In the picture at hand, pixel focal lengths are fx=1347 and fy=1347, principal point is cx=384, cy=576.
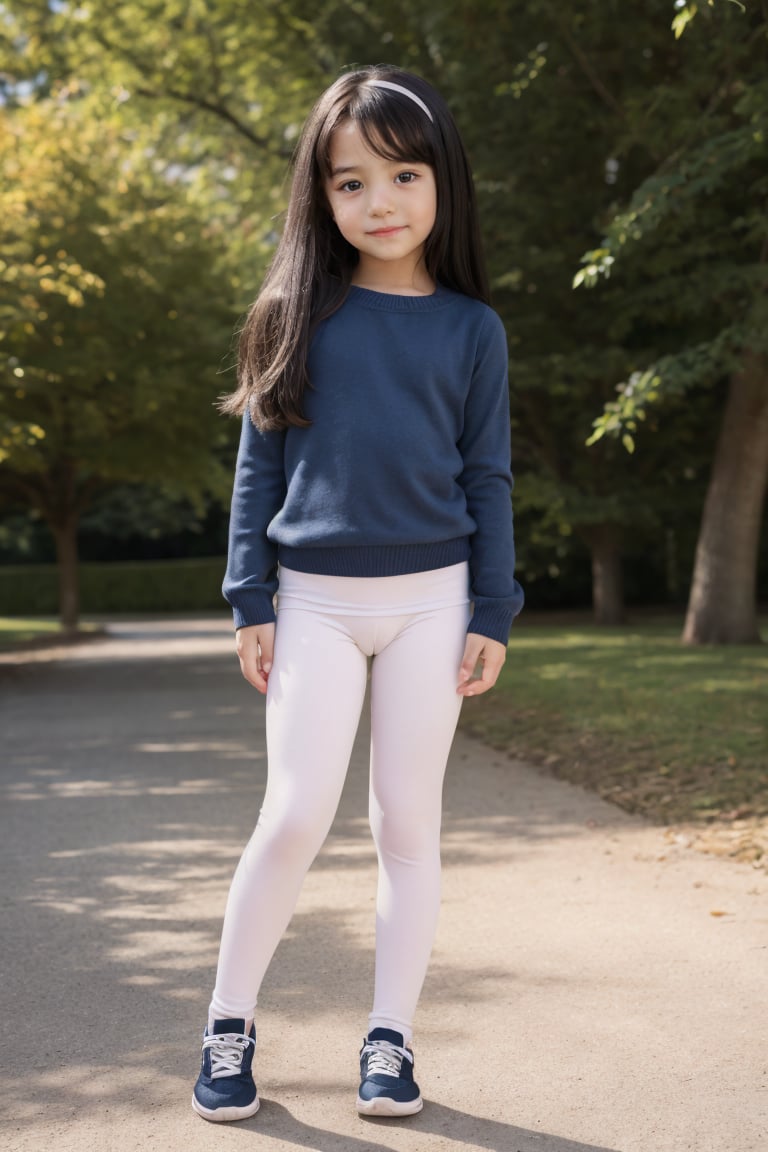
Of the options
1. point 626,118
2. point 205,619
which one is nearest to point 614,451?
point 626,118

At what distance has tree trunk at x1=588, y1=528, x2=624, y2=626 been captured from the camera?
18.1 meters

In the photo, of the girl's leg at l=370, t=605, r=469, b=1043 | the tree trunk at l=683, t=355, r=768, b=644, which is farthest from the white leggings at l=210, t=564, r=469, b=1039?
the tree trunk at l=683, t=355, r=768, b=644

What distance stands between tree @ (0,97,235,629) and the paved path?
11463 mm

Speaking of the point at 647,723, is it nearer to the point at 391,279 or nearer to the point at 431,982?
the point at 431,982

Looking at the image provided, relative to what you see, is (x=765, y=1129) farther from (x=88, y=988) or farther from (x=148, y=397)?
(x=148, y=397)

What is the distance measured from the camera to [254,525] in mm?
2805

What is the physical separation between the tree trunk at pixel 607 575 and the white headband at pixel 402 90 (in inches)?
611

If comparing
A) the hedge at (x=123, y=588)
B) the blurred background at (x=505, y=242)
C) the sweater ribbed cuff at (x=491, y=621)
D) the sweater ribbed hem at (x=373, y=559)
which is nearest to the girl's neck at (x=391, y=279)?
the sweater ribbed hem at (x=373, y=559)

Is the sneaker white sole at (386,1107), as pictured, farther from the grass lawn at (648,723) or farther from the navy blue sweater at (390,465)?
the grass lawn at (648,723)

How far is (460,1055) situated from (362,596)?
111 cm

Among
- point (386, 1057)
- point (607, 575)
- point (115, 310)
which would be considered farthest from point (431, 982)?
point (115, 310)

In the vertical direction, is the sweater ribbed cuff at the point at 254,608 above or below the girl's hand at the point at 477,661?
above

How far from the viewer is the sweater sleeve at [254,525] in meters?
2.78

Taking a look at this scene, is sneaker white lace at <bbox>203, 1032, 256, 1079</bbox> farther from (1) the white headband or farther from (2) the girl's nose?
(1) the white headband
